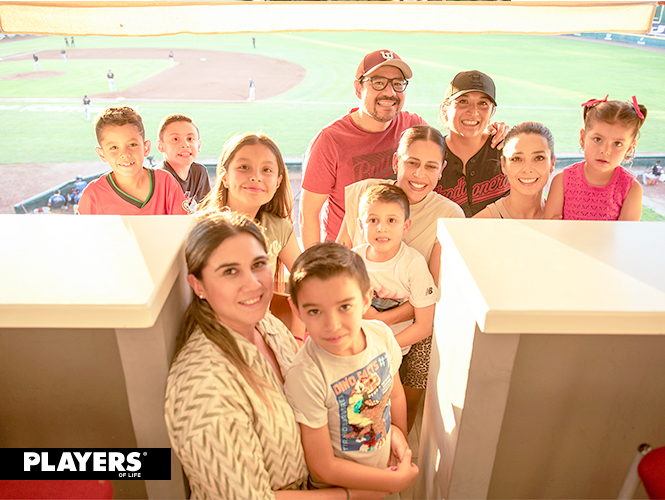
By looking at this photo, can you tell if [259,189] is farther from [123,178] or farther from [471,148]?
[471,148]

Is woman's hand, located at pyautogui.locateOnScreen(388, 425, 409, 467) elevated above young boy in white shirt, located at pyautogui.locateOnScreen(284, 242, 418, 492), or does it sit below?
below

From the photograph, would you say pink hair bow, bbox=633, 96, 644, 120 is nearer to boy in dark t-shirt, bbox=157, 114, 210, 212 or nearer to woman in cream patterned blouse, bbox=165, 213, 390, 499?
woman in cream patterned blouse, bbox=165, 213, 390, 499

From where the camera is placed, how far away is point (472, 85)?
2029mm

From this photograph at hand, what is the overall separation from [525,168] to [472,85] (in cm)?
50

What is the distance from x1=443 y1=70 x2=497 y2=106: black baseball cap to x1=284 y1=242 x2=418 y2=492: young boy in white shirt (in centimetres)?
125

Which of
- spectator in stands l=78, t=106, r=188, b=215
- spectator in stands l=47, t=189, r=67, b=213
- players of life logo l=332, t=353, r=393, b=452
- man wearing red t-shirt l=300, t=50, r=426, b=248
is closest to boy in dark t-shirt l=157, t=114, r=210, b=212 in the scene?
spectator in stands l=78, t=106, r=188, b=215

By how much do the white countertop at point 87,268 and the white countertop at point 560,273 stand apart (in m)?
0.62

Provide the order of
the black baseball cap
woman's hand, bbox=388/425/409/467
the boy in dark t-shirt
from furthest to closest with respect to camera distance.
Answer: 1. the boy in dark t-shirt
2. the black baseball cap
3. woman's hand, bbox=388/425/409/467

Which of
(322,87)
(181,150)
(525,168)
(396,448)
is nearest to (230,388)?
(396,448)

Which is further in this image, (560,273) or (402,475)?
(402,475)

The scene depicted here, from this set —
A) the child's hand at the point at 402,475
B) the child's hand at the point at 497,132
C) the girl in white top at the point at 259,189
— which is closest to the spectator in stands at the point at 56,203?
the girl in white top at the point at 259,189

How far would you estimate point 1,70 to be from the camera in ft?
97.5

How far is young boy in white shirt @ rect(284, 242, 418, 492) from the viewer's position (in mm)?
1083

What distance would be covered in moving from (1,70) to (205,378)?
123 ft
